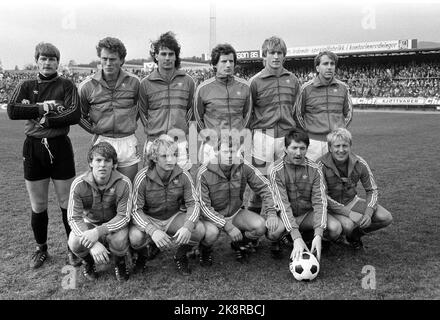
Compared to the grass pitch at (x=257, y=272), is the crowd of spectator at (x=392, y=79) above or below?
above

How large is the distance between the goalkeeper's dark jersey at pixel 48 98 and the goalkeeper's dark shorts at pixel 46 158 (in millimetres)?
69

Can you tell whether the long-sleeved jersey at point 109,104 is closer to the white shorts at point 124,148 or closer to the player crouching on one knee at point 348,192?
the white shorts at point 124,148

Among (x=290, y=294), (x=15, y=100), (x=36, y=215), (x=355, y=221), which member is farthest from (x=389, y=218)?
(x=15, y=100)

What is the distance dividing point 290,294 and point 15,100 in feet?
9.94

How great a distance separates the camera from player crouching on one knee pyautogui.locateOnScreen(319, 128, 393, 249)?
14.4 feet

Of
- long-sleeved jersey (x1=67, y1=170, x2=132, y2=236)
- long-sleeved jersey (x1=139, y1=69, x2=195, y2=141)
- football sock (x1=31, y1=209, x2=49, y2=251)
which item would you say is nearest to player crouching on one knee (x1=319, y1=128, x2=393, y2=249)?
long-sleeved jersey (x1=139, y1=69, x2=195, y2=141)

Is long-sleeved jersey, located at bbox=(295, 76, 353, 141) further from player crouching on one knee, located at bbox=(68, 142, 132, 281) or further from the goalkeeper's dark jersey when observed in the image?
the goalkeeper's dark jersey

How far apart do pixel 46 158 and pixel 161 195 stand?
1.16m

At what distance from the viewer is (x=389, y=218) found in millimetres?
4430

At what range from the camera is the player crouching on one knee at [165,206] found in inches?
155

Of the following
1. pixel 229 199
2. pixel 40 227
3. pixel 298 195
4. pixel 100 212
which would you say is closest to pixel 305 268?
pixel 298 195

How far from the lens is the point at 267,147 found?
490cm

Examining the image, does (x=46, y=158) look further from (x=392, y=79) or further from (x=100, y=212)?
(x=392, y=79)

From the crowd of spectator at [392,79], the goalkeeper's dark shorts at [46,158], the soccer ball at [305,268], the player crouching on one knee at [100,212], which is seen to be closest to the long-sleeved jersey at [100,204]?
the player crouching on one knee at [100,212]
